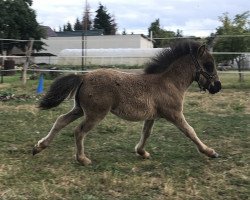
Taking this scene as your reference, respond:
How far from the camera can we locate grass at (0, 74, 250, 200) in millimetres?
4531

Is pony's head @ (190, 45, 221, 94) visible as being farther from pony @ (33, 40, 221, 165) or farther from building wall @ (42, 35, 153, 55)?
building wall @ (42, 35, 153, 55)

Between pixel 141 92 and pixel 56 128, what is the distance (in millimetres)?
1233

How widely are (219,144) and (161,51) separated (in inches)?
66.9

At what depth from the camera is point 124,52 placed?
33.8m

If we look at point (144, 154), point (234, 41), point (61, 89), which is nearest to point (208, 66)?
point (144, 154)

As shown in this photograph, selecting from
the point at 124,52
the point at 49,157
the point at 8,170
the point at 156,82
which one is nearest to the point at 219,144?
the point at 156,82

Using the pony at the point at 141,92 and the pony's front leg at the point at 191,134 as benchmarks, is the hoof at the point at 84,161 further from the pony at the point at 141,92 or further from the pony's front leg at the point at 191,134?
the pony's front leg at the point at 191,134

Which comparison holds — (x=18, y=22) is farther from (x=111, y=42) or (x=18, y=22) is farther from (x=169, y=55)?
(x=169, y=55)

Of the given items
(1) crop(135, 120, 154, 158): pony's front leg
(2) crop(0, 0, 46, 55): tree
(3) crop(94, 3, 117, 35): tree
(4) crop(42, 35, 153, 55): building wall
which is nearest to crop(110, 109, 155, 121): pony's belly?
(1) crop(135, 120, 154, 158): pony's front leg

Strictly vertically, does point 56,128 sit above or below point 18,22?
below

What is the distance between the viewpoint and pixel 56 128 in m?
5.77

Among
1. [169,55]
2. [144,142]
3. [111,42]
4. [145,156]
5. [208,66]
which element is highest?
[169,55]

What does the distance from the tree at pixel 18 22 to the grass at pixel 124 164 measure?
137 feet

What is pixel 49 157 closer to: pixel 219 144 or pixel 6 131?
pixel 6 131
